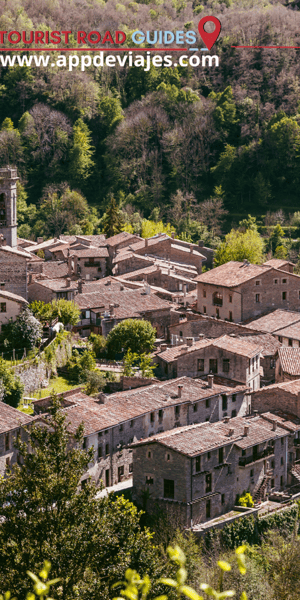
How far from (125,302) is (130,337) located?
17.6ft

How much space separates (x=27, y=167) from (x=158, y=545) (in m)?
71.2

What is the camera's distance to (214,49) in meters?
111

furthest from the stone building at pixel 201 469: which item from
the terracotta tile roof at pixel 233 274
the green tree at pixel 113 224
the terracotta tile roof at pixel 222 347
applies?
the green tree at pixel 113 224

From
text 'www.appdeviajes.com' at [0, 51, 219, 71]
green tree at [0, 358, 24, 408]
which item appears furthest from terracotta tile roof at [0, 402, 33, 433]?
text 'www.appdeviajes.com' at [0, 51, 219, 71]

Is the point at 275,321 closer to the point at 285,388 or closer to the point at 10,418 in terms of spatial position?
the point at 285,388

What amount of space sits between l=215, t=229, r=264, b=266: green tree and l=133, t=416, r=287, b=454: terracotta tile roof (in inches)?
1162

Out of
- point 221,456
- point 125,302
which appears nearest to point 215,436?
point 221,456

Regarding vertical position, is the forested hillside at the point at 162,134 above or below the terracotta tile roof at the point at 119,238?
above

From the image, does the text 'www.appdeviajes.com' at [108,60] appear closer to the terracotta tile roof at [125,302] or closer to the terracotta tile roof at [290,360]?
the terracotta tile roof at [125,302]

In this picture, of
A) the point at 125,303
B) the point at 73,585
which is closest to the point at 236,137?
the point at 125,303

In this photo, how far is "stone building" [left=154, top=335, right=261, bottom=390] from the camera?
45.8m

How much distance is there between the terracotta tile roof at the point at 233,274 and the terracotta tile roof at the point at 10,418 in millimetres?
21251

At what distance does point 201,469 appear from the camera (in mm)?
36344

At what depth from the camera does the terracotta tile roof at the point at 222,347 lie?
46.1m
